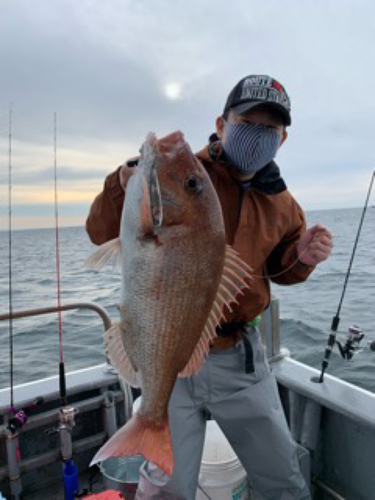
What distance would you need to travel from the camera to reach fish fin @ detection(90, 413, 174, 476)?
1851mm

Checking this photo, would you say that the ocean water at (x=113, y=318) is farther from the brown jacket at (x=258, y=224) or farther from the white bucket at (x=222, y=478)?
the brown jacket at (x=258, y=224)

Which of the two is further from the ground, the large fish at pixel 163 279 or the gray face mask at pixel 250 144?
the gray face mask at pixel 250 144

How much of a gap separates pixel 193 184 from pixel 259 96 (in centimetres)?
83

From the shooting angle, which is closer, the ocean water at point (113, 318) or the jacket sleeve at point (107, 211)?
the jacket sleeve at point (107, 211)

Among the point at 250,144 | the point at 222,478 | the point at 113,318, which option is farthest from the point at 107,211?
the point at 113,318

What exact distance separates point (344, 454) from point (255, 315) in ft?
5.44

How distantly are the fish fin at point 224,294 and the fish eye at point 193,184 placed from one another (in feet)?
0.95

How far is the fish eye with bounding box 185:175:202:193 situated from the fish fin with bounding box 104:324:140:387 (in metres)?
0.71

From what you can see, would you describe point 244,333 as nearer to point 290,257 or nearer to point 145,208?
point 290,257

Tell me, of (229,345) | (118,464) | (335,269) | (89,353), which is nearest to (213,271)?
(229,345)

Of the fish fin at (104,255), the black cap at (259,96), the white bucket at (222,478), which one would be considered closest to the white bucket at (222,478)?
the white bucket at (222,478)

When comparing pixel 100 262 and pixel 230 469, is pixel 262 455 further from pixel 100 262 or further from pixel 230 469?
pixel 100 262

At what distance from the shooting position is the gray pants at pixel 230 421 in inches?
96.7

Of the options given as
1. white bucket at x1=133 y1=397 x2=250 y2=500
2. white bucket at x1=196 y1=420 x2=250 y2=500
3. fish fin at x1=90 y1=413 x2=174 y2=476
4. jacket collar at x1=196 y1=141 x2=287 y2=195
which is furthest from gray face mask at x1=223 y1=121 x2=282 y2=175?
white bucket at x1=196 y1=420 x2=250 y2=500
